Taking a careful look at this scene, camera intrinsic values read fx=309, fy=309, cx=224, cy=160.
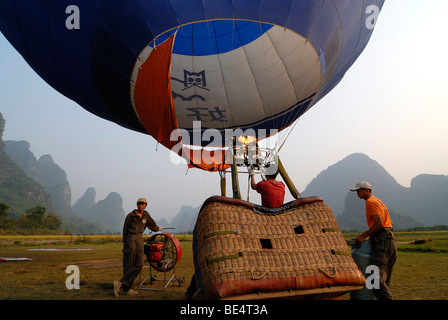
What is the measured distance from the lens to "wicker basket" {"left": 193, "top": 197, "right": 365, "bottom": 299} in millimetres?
2625

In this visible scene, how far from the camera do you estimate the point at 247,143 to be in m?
8.86

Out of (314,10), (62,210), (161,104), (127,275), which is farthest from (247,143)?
(62,210)

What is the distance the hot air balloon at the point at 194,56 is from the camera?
6.19m

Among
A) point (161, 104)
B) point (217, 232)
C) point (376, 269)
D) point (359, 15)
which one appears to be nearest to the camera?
point (217, 232)

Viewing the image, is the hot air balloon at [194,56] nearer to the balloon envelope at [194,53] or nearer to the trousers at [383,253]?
the balloon envelope at [194,53]

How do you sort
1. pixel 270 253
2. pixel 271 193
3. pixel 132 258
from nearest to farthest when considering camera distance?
pixel 270 253, pixel 271 193, pixel 132 258

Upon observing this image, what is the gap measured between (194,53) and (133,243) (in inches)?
212

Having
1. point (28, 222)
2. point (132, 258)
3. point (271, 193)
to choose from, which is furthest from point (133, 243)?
point (28, 222)

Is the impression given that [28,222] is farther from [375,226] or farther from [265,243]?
[375,226]

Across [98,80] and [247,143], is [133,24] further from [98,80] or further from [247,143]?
[247,143]

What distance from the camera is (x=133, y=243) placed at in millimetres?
5039

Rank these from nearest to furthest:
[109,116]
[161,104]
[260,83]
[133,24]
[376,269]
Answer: [376,269] → [133,24] → [161,104] → [260,83] → [109,116]

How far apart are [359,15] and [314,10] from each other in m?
1.54

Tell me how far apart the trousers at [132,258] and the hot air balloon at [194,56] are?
279 centimetres
